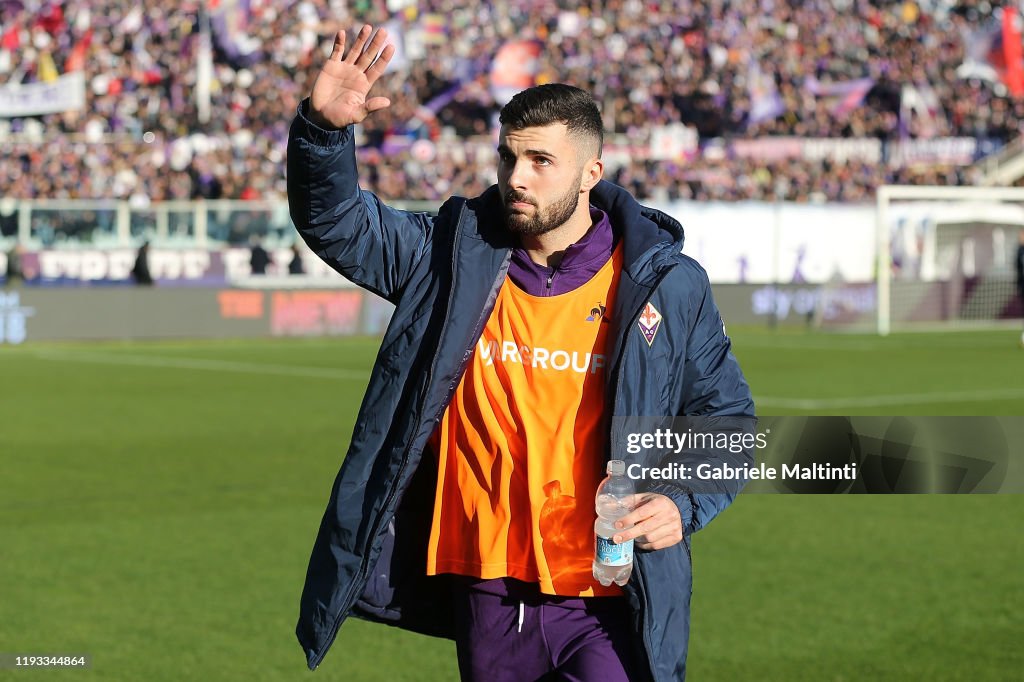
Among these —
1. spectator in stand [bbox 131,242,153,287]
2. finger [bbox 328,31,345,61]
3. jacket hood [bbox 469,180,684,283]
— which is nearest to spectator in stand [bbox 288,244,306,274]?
spectator in stand [bbox 131,242,153,287]

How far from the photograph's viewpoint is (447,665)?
6.20m

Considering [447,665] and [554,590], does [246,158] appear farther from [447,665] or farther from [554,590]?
[554,590]

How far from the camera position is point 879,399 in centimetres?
1605

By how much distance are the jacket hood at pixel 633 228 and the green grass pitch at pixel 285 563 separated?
2.82 meters

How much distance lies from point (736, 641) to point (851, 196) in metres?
30.8

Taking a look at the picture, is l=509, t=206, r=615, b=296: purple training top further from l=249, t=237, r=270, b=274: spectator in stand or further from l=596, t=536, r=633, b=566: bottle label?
l=249, t=237, r=270, b=274: spectator in stand

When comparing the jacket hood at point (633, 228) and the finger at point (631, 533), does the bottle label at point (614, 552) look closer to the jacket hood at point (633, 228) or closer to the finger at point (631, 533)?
the finger at point (631, 533)

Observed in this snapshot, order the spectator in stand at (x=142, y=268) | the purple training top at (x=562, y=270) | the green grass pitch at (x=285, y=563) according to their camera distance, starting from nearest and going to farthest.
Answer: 1. the purple training top at (x=562, y=270)
2. the green grass pitch at (x=285, y=563)
3. the spectator in stand at (x=142, y=268)

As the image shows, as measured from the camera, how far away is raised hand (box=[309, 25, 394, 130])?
3336 mm

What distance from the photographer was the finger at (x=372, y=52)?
3402 mm

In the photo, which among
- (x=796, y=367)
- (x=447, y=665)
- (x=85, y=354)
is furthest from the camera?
(x=85, y=354)

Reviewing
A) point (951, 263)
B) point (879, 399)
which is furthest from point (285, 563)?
point (951, 263)

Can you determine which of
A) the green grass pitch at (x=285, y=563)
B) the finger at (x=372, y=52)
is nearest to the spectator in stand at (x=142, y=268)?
the green grass pitch at (x=285, y=563)

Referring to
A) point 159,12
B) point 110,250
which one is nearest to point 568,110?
point 110,250
